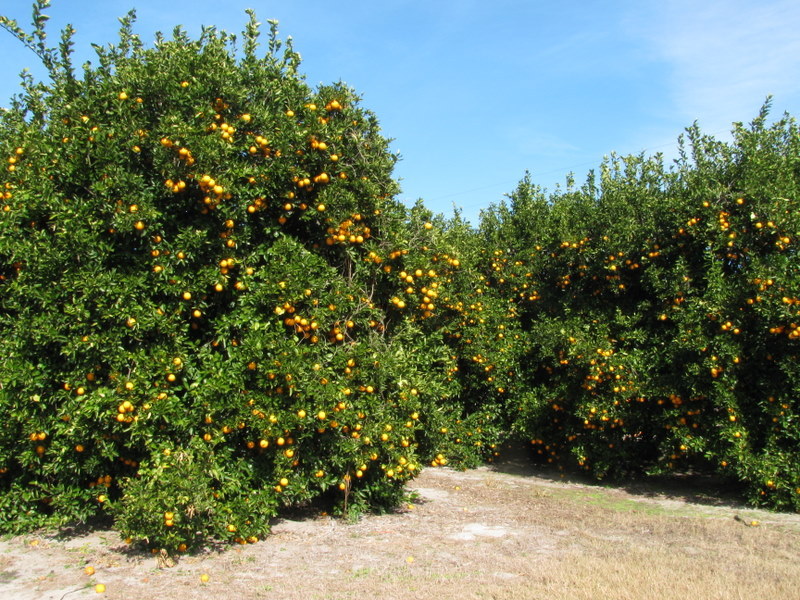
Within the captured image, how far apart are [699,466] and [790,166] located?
4098 mm

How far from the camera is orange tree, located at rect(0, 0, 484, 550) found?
15.6 ft

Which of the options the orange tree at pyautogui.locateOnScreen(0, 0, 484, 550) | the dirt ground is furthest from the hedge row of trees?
the dirt ground

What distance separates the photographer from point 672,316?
284 inches

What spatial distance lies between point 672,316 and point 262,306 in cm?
451

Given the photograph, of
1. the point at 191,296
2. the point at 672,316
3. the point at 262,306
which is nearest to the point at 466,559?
the point at 262,306

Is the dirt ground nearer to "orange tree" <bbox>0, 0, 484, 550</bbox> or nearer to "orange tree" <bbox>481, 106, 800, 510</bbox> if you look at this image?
"orange tree" <bbox>0, 0, 484, 550</bbox>

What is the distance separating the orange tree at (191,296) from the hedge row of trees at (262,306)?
0.07ft

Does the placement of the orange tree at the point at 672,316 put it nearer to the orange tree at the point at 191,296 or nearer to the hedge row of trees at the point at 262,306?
the hedge row of trees at the point at 262,306

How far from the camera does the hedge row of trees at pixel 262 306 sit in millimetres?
4793

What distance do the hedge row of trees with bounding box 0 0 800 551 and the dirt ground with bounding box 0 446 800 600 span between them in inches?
13.0

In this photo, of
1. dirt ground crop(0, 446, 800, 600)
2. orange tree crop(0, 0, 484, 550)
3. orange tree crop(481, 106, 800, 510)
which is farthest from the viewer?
orange tree crop(481, 106, 800, 510)

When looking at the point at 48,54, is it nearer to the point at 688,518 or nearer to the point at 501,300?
the point at 501,300

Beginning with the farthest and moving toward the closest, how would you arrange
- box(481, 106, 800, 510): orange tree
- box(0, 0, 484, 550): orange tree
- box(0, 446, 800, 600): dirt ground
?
box(481, 106, 800, 510): orange tree, box(0, 0, 484, 550): orange tree, box(0, 446, 800, 600): dirt ground

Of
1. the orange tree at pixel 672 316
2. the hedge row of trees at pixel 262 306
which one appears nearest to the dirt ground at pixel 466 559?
the hedge row of trees at pixel 262 306
